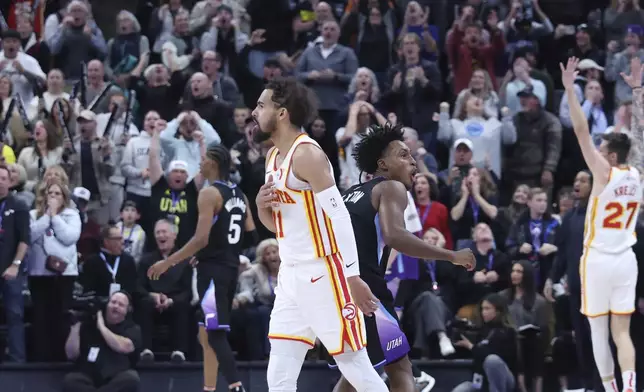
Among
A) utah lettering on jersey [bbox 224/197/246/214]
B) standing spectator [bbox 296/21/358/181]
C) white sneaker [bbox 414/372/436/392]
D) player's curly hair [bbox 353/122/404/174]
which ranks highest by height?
standing spectator [bbox 296/21/358/181]

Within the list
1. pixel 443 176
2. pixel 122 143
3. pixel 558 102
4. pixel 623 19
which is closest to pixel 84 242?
pixel 122 143

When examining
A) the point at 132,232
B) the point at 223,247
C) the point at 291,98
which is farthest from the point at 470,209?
the point at 291,98

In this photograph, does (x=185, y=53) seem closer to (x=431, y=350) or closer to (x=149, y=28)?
(x=149, y=28)

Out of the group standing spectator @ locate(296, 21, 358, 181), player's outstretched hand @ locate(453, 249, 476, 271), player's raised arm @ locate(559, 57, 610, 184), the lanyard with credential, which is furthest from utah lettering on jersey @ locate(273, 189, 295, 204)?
standing spectator @ locate(296, 21, 358, 181)

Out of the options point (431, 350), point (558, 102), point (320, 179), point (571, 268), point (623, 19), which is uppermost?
point (623, 19)

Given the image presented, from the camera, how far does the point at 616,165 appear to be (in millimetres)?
10250

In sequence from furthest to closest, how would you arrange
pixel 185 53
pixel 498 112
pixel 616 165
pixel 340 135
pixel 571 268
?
pixel 185 53
pixel 498 112
pixel 340 135
pixel 571 268
pixel 616 165

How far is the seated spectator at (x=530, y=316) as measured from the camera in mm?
11508

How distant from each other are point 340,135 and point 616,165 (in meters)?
4.25

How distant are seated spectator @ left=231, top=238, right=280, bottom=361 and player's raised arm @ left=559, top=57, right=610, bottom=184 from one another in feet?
11.1

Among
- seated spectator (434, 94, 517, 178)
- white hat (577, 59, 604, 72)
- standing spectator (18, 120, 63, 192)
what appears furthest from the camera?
white hat (577, 59, 604, 72)

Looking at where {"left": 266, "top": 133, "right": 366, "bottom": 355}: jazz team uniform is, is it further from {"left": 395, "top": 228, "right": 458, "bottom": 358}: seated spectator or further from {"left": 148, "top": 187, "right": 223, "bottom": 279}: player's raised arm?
{"left": 395, "top": 228, "right": 458, "bottom": 358}: seated spectator

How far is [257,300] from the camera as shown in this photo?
484 inches

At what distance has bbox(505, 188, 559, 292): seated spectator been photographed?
12.8 meters
